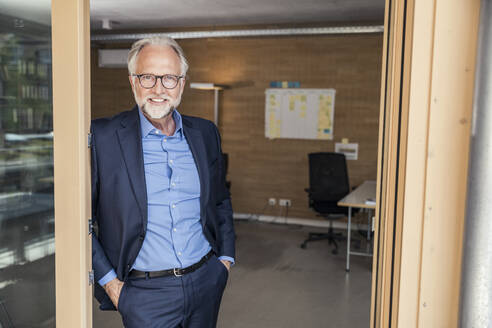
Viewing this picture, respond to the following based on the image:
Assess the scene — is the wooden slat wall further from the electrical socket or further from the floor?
the floor

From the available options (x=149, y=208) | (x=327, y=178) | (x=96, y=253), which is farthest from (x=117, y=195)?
(x=327, y=178)

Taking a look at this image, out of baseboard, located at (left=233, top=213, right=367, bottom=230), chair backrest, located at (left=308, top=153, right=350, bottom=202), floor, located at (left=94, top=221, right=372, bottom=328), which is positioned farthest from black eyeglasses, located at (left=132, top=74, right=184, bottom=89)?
baseboard, located at (left=233, top=213, right=367, bottom=230)

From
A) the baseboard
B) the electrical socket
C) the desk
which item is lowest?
the baseboard

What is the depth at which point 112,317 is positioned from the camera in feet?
13.2

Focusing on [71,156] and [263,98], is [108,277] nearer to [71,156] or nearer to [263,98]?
[71,156]

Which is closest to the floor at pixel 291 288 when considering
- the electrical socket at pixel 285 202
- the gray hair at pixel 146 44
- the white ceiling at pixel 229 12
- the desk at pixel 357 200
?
the desk at pixel 357 200

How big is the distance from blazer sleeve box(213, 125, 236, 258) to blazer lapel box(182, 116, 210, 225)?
204 mm

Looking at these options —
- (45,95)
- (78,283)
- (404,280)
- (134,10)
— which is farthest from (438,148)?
(134,10)

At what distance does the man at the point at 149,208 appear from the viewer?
6.61 feet

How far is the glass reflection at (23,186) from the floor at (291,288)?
4.38 feet

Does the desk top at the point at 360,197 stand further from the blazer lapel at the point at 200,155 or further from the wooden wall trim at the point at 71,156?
the wooden wall trim at the point at 71,156

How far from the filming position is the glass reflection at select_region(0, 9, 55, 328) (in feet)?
8.35

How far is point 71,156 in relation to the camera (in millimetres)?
1840

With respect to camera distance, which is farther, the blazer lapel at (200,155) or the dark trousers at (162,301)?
the blazer lapel at (200,155)
